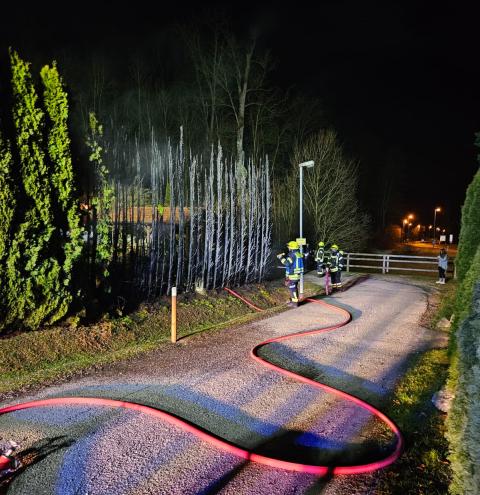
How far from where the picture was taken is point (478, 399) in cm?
265

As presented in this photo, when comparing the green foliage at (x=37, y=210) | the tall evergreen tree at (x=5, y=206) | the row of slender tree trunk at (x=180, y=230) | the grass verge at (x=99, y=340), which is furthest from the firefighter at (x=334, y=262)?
the tall evergreen tree at (x=5, y=206)

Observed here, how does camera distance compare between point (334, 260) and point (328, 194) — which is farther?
point (328, 194)

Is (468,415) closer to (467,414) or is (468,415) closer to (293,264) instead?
(467,414)

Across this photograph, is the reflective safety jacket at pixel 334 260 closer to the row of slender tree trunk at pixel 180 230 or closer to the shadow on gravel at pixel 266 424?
the row of slender tree trunk at pixel 180 230

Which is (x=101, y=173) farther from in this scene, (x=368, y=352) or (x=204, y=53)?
(x=204, y=53)

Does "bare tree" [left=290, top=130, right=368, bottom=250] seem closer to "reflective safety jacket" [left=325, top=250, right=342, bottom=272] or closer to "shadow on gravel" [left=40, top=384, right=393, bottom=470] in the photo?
"reflective safety jacket" [left=325, top=250, right=342, bottom=272]

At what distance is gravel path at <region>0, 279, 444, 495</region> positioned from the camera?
3.51 m

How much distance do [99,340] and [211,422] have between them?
3470 millimetres

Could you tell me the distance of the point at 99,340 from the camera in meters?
7.24

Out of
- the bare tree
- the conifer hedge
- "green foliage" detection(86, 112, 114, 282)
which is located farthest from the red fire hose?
the bare tree

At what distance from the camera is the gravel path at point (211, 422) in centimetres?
351

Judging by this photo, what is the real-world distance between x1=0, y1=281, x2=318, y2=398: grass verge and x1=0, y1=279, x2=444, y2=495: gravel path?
1.61 ft

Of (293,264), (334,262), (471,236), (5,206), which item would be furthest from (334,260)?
(5,206)

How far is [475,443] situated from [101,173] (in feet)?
24.6
